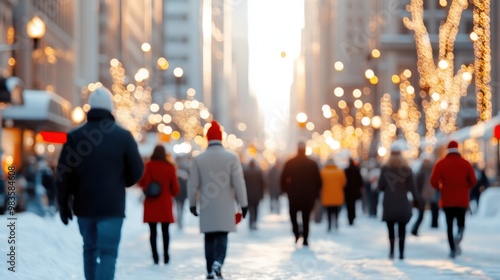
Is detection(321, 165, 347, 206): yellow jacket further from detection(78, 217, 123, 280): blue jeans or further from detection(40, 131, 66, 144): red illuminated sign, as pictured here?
detection(40, 131, 66, 144): red illuminated sign

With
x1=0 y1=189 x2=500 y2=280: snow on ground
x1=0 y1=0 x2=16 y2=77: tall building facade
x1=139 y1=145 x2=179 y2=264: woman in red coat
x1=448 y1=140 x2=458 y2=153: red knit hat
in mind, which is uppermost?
x1=0 y1=0 x2=16 y2=77: tall building facade

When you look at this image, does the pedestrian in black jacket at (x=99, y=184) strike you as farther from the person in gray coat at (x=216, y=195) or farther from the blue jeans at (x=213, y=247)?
the blue jeans at (x=213, y=247)

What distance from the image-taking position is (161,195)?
1534 centimetres

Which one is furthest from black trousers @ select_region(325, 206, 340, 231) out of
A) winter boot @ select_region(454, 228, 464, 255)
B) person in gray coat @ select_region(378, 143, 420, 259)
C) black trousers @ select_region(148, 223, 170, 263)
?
black trousers @ select_region(148, 223, 170, 263)

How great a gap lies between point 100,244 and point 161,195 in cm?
638

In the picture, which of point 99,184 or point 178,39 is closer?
point 99,184

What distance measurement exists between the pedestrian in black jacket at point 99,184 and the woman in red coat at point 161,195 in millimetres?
5920

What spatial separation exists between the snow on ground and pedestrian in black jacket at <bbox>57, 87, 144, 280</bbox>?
6.40 feet

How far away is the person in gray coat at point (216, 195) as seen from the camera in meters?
12.9

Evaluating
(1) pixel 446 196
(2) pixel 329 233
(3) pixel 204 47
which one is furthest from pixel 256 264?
(3) pixel 204 47

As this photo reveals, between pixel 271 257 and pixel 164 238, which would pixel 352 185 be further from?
pixel 164 238

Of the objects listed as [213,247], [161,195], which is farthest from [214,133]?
[161,195]

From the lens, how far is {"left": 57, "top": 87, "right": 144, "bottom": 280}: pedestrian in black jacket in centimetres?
898

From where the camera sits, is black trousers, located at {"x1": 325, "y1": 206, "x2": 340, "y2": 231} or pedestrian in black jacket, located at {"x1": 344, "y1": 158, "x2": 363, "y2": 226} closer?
black trousers, located at {"x1": 325, "y1": 206, "x2": 340, "y2": 231}
